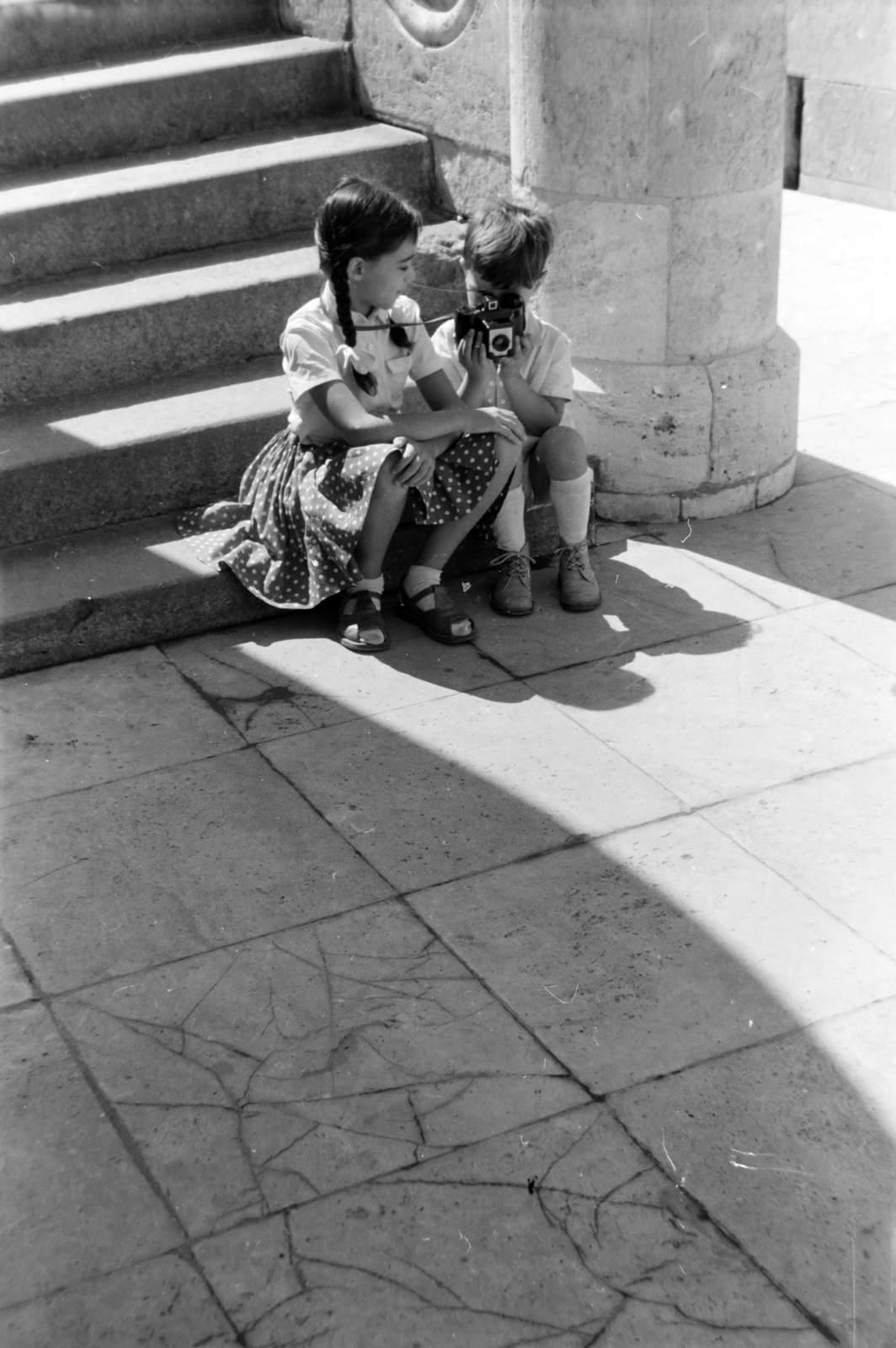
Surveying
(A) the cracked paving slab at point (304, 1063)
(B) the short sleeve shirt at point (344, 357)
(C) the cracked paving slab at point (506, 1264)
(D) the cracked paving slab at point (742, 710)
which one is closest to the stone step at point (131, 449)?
(B) the short sleeve shirt at point (344, 357)

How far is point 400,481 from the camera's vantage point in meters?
3.74

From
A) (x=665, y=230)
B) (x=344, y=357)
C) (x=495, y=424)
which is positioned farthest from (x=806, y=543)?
(x=344, y=357)

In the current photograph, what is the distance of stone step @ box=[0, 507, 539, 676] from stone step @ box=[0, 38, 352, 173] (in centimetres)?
178

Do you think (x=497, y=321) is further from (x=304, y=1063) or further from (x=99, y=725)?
(x=304, y=1063)

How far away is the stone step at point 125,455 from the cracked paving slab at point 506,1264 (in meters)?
2.44

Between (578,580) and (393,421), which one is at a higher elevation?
(393,421)

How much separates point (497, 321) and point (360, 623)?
2.75 ft

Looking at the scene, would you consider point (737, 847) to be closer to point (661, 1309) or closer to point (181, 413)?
point (661, 1309)

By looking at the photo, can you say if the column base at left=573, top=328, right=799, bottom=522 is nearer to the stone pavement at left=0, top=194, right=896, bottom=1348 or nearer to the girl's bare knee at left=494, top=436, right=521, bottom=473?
the stone pavement at left=0, top=194, right=896, bottom=1348

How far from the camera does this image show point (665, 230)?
13.8 feet

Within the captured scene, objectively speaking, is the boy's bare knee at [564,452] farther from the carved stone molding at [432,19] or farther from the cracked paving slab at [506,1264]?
the cracked paving slab at [506,1264]

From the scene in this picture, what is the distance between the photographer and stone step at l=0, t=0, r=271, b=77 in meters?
5.49

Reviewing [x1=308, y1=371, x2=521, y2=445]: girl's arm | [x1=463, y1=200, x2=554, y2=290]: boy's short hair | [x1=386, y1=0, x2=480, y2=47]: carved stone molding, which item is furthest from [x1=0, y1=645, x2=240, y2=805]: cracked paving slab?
[x1=386, y1=0, x2=480, y2=47]: carved stone molding

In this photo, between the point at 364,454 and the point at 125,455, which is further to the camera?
the point at 125,455
